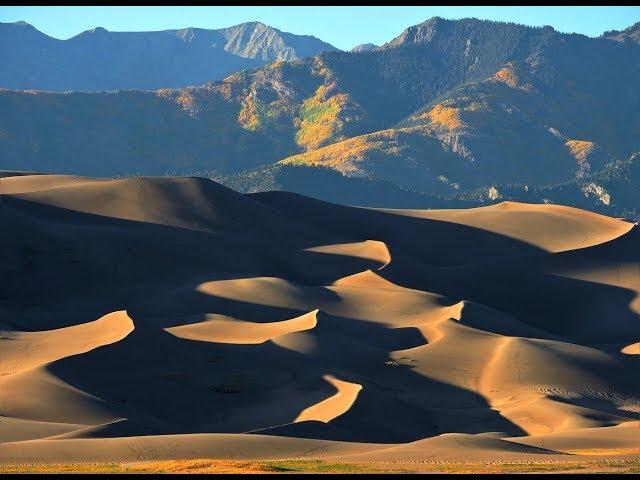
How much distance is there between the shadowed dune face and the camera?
36938 millimetres

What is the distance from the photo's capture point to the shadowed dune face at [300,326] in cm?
3694

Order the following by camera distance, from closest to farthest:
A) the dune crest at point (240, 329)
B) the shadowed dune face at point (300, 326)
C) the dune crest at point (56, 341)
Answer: the shadowed dune face at point (300, 326) < the dune crest at point (56, 341) < the dune crest at point (240, 329)

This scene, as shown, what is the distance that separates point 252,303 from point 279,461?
36714mm

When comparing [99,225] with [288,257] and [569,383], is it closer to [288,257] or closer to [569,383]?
[288,257]

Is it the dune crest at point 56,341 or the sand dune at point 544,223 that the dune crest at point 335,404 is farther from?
the sand dune at point 544,223

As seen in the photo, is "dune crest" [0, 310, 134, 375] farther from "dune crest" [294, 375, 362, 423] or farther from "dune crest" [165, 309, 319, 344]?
"dune crest" [294, 375, 362, 423]

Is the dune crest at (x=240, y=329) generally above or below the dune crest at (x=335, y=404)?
below

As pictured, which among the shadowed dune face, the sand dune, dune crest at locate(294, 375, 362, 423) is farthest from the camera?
the sand dune

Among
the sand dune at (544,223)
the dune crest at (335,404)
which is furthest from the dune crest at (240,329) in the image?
the sand dune at (544,223)

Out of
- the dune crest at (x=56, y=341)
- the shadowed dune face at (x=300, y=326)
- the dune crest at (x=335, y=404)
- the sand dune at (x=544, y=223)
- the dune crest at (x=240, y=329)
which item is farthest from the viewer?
the sand dune at (x=544, y=223)

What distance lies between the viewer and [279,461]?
1055 inches

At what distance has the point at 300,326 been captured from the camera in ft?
180

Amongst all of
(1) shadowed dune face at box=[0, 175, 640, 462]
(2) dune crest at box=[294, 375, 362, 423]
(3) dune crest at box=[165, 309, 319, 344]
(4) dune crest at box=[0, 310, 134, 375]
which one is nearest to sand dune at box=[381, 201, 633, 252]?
(1) shadowed dune face at box=[0, 175, 640, 462]
